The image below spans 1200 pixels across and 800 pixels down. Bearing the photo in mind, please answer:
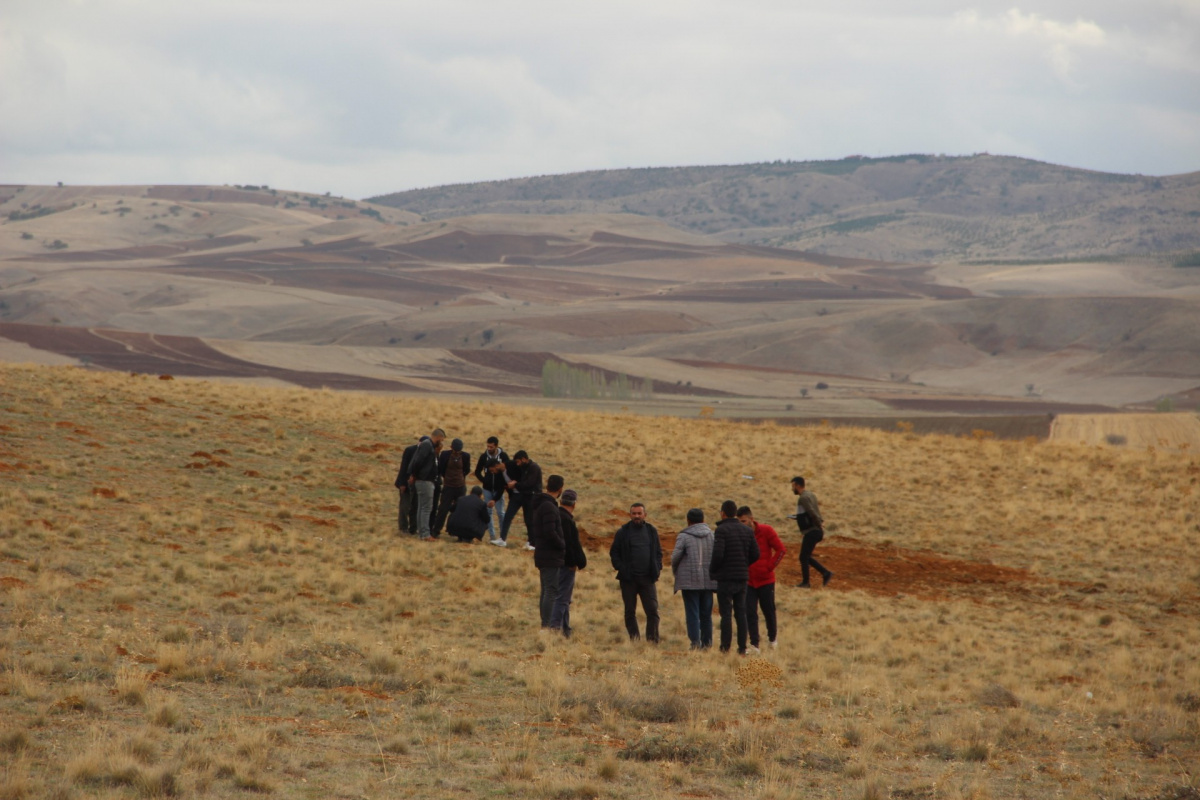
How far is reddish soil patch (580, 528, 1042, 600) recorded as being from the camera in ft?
61.7

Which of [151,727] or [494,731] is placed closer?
[151,727]

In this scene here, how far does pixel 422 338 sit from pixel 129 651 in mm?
143630

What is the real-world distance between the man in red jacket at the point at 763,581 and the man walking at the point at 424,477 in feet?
21.1

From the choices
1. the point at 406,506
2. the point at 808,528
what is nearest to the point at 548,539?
the point at 406,506

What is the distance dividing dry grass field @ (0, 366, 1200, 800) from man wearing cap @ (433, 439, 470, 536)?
0.98 meters

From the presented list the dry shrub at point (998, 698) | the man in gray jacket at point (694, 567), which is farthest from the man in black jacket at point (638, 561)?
the dry shrub at point (998, 698)

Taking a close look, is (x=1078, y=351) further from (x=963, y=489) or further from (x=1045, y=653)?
(x=1045, y=653)

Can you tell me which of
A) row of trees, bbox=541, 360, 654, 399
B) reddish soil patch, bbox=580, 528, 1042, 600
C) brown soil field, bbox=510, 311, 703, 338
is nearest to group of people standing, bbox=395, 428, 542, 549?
reddish soil patch, bbox=580, 528, 1042, 600

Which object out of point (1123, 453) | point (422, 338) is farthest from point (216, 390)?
point (422, 338)

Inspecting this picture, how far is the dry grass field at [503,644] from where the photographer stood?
24.9 feet

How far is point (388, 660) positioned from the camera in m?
10.3

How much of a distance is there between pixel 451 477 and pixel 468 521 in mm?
804

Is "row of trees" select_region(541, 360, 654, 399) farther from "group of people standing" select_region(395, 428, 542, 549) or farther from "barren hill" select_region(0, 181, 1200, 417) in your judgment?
"group of people standing" select_region(395, 428, 542, 549)

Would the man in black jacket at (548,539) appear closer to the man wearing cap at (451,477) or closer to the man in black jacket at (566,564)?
the man in black jacket at (566,564)
